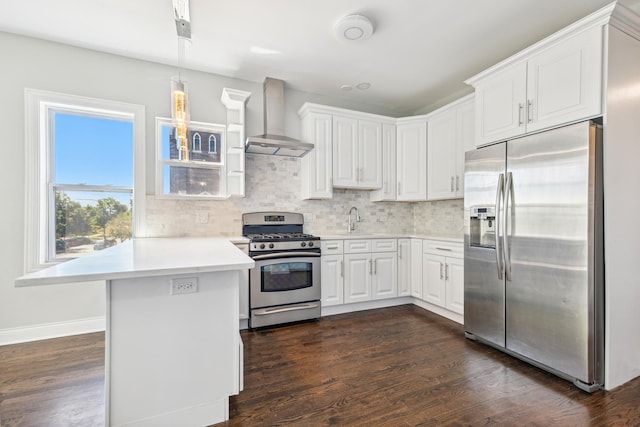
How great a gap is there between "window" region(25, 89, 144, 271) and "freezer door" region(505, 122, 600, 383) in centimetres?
358

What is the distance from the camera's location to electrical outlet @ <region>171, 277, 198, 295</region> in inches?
60.1

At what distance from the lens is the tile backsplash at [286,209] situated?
129 inches

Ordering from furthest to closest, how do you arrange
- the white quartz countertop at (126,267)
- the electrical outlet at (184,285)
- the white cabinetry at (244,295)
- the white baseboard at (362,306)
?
the white baseboard at (362,306) → the white cabinetry at (244,295) → the electrical outlet at (184,285) → the white quartz countertop at (126,267)

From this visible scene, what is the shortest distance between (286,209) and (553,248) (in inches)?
107

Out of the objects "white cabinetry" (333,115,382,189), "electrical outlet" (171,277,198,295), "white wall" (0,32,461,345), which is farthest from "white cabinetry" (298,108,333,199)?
"electrical outlet" (171,277,198,295)

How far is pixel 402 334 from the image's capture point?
288cm

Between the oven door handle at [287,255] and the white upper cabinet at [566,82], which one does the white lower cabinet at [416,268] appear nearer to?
the oven door handle at [287,255]

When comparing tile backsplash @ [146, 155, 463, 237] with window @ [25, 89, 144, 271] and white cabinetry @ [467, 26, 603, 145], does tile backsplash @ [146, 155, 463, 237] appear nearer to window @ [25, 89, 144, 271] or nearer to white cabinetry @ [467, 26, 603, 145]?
window @ [25, 89, 144, 271]

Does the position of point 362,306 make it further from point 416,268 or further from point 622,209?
point 622,209

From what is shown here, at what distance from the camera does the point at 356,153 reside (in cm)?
383

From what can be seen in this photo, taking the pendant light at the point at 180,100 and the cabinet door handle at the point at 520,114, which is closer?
the pendant light at the point at 180,100

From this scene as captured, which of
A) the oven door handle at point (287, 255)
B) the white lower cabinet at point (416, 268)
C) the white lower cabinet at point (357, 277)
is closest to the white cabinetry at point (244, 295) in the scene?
the oven door handle at point (287, 255)

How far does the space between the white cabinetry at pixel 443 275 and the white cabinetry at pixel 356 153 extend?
113 centimetres

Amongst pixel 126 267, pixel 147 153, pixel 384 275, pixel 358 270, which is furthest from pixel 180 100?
pixel 384 275
